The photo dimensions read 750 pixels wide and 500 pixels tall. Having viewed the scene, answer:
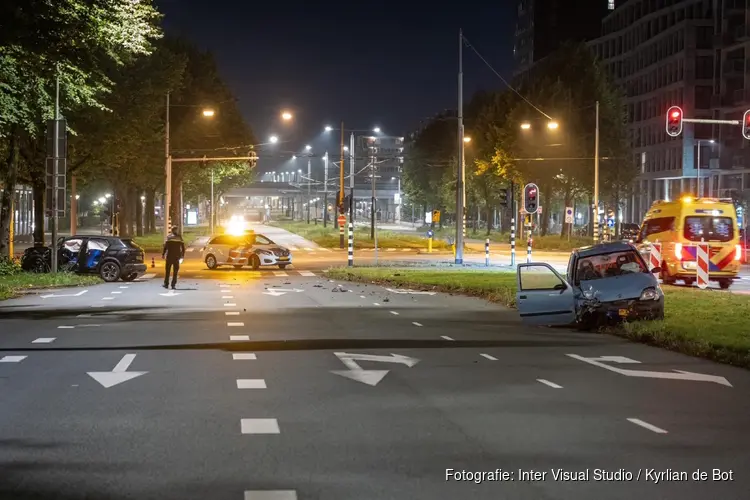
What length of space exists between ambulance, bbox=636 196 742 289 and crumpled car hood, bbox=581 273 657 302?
45.0 ft

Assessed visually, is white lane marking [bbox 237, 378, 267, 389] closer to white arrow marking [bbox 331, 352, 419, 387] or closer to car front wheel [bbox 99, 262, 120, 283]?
white arrow marking [bbox 331, 352, 419, 387]

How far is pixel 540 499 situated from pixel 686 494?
96cm

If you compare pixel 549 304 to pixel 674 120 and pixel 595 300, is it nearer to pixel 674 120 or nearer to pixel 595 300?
pixel 595 300

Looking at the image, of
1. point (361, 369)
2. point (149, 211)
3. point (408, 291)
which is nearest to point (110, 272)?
point (408, 291)

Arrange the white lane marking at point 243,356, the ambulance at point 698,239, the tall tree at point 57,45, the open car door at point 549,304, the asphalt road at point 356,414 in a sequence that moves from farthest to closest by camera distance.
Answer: the ambulance at point 698,239
the tall tree at point 57,45
the open car door at point 549,304
the white lane marking at point 243,356
the asphalt road at point 356,414

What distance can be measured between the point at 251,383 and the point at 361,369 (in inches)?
67.5

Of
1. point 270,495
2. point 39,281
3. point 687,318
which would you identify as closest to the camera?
point 270,495

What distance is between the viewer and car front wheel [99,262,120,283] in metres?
35.0

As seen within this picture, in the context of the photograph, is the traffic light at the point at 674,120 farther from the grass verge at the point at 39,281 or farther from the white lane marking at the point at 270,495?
the white lane marking at the point at 270,495

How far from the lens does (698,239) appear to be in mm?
31609

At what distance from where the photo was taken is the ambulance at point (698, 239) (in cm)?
3073

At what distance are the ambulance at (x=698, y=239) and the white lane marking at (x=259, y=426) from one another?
23.7m

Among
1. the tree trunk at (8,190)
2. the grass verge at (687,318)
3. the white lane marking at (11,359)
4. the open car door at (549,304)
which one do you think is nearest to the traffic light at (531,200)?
the grass verge at (687,318)

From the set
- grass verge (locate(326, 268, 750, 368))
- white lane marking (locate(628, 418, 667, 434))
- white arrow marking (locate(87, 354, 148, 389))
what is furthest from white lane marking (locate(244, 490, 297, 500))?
grass verge (locate(326, 268, 750, 368))
